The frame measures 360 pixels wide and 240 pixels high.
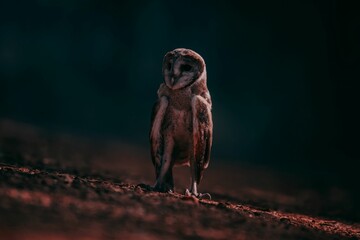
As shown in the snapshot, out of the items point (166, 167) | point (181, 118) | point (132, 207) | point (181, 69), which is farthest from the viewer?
point (166, 167)

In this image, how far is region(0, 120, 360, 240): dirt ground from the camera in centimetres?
331

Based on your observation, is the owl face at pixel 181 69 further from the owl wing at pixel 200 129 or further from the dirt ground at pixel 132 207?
the dirt ground at pixel 132 207

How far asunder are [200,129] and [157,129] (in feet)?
1.23

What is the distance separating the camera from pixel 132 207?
158 inches

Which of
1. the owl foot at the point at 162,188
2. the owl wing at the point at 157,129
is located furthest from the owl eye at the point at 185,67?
the owl foot at the point at 162,188

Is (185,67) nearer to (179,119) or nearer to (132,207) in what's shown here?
(179,119)

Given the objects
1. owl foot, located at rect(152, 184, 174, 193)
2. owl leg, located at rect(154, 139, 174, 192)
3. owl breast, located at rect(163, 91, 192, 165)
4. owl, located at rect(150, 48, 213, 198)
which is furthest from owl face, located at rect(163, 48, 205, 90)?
owl foot, located at rect(152, 184, 174, 193)

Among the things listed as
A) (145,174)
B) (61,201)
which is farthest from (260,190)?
(61,201)

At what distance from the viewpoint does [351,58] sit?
16.3m

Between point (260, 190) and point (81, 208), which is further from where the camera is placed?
point (260, 190)

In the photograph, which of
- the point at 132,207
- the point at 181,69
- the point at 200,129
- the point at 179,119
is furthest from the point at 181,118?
the point at 132,207

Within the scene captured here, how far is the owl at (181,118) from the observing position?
4.94 meters

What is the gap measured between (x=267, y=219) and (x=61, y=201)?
1.71 metres

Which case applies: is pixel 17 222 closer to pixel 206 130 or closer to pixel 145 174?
pixel 206 130
